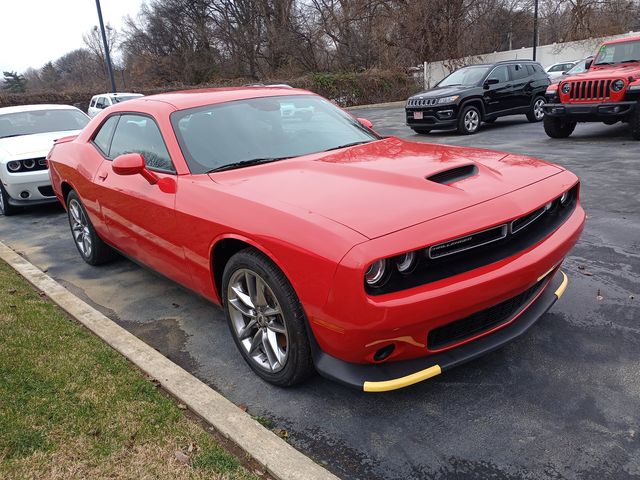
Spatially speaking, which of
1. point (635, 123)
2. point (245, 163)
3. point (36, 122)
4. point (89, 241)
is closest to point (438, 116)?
point (635, 123)

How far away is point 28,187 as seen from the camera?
24.6ft

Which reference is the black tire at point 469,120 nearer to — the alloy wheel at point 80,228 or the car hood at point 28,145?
the car hood at point 28,145

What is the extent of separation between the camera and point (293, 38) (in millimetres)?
37531

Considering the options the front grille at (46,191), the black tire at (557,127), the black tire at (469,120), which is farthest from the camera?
the black tire at (469,120)

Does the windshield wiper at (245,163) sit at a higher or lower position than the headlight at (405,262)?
higher

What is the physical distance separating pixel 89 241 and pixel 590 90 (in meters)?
8.99

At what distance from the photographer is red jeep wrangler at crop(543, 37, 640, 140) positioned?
9.55 meters

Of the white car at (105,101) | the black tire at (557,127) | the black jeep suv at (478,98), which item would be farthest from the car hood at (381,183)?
the white car at (105,101)

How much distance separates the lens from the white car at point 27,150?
24.6 feet

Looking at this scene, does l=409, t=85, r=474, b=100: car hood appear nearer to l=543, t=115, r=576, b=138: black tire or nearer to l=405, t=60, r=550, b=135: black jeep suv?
l=405, t=60, r=550, b=135: black jeep suv

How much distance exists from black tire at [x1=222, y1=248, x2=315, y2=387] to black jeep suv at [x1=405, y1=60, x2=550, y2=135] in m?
10.7

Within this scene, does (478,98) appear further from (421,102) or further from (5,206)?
(5,206)

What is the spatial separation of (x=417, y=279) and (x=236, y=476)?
3.75 ft

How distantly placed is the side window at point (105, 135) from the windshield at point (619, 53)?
9.88 metres
